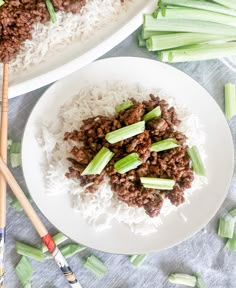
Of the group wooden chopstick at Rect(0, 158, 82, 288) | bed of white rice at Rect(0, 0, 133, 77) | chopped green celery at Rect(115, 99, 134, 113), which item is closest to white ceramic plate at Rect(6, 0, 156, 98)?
bed of white rice at Rect(0, 0, 133, 77)

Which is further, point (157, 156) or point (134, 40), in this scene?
point (134, 40)

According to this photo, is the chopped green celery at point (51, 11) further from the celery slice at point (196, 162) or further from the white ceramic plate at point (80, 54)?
the celery slice at point (196, 162)

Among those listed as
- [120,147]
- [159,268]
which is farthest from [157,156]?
[159,268]

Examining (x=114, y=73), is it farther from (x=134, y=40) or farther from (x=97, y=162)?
(x=97, y=162)

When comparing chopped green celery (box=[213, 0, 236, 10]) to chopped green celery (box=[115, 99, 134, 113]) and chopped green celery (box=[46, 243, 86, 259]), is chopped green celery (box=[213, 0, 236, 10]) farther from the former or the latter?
chopped green celery (box=[46, 243, 86, 259])

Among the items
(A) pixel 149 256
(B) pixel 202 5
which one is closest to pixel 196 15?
(B) pixel 202 5
